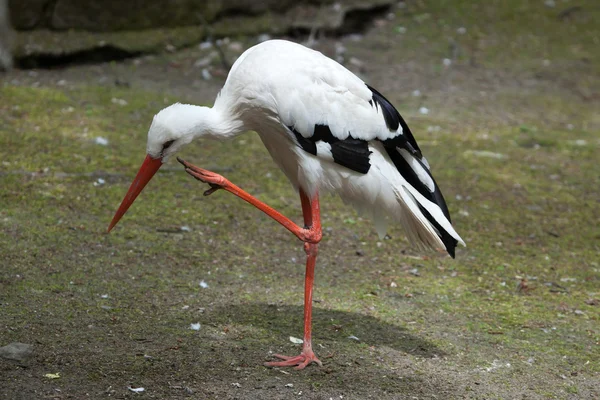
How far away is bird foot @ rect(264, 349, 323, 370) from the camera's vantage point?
11.8ft

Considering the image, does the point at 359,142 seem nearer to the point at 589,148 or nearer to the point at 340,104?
the point at 340,104

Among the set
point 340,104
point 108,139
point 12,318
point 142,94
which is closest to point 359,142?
point 340,104

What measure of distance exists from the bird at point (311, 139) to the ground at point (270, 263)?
0.40m

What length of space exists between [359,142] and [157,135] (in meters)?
0.95

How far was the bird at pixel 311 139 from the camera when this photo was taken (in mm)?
3691

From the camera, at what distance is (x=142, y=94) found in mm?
7449

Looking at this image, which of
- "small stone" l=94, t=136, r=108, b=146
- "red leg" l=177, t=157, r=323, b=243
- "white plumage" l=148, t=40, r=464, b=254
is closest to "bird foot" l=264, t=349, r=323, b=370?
"red leg" l=177, t=157, r=323, b=243

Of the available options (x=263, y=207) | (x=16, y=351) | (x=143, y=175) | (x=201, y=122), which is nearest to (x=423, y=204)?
(x=263, y=207)

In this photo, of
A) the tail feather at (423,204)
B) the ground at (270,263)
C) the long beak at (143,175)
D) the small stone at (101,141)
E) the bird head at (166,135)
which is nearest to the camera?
the ground at (270,263)

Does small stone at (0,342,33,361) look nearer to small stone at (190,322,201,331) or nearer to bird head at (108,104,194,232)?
Answer: small stone at (190,322,201,331)

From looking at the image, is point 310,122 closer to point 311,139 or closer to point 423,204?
point 311,139

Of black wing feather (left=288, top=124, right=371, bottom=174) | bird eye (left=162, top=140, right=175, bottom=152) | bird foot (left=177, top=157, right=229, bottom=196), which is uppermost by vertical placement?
black wing feather (left=288, top=124, right=371, bottom=174)

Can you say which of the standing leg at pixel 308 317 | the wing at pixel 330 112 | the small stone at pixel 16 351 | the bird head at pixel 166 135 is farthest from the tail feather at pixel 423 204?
the small stone at pixel 16 351

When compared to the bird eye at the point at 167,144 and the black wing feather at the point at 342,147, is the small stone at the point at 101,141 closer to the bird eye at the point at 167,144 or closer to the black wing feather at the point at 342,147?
the bird eye at the point at 167,144
